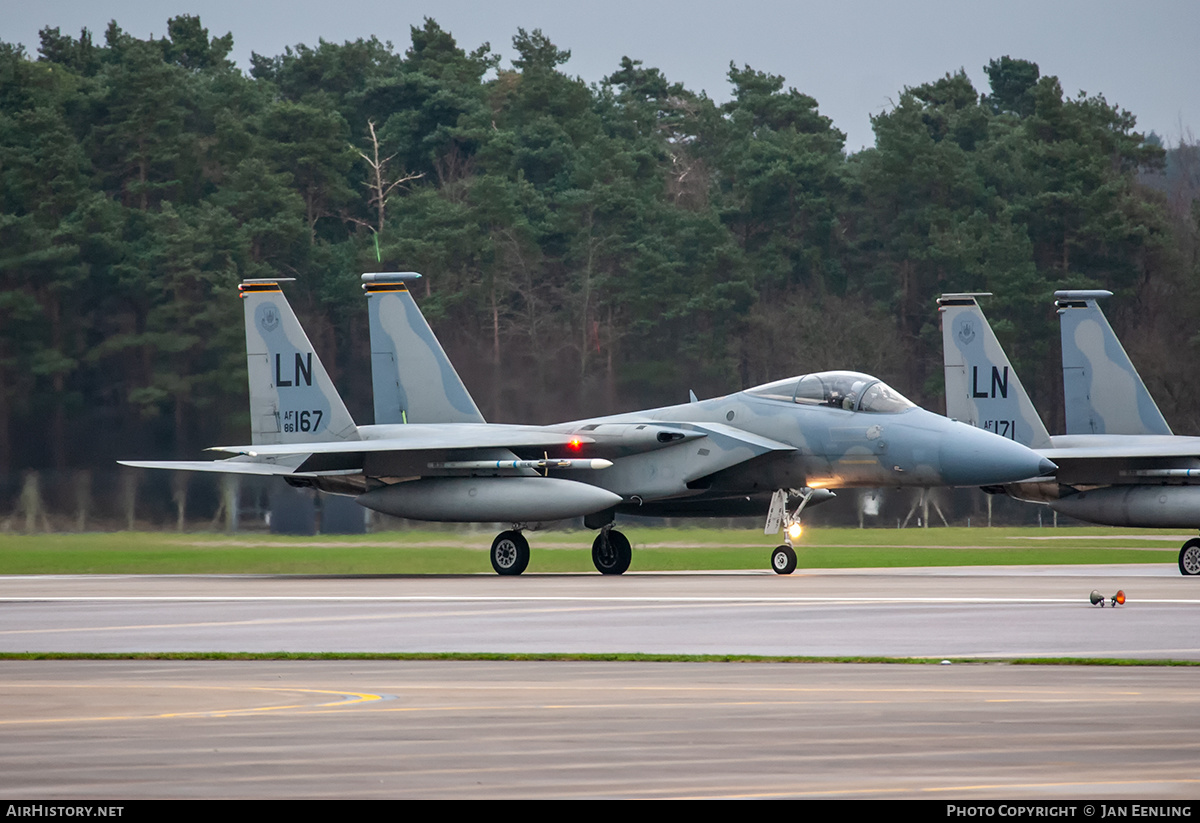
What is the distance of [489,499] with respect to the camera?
23.9 m

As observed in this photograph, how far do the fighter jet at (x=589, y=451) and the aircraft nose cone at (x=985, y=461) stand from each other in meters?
0.02

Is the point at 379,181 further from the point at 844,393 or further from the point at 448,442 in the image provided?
the point at 844,393

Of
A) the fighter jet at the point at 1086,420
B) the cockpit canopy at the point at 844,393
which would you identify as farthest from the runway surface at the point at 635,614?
the cockpit canopy at the point at 844,393

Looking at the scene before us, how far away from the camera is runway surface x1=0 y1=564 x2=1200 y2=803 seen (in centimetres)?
648

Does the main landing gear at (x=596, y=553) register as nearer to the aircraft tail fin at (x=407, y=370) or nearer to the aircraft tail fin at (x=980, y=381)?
the aircraft tail fin at (x=407, y=370)

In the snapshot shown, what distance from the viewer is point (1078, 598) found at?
17469 mm

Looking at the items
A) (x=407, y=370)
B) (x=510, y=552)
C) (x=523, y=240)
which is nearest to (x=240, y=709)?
(x=510, y=552)

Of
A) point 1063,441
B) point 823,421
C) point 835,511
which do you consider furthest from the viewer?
point 835,511

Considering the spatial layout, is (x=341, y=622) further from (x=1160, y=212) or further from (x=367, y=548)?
(x=1160, y=212)

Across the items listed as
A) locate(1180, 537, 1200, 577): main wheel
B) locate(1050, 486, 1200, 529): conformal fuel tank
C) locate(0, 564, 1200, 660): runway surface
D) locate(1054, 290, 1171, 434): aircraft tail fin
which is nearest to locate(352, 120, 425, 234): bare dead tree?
locate(1054, 290, 1171, 434): aircraft tail fin

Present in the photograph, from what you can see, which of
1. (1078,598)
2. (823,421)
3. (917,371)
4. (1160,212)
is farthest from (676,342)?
(1078,598)

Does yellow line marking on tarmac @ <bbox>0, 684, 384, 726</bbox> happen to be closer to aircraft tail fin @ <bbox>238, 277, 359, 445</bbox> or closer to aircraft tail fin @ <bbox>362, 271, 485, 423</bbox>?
aircraft tail fin @ <bbox>238, 277, 359, 445</bbox>
